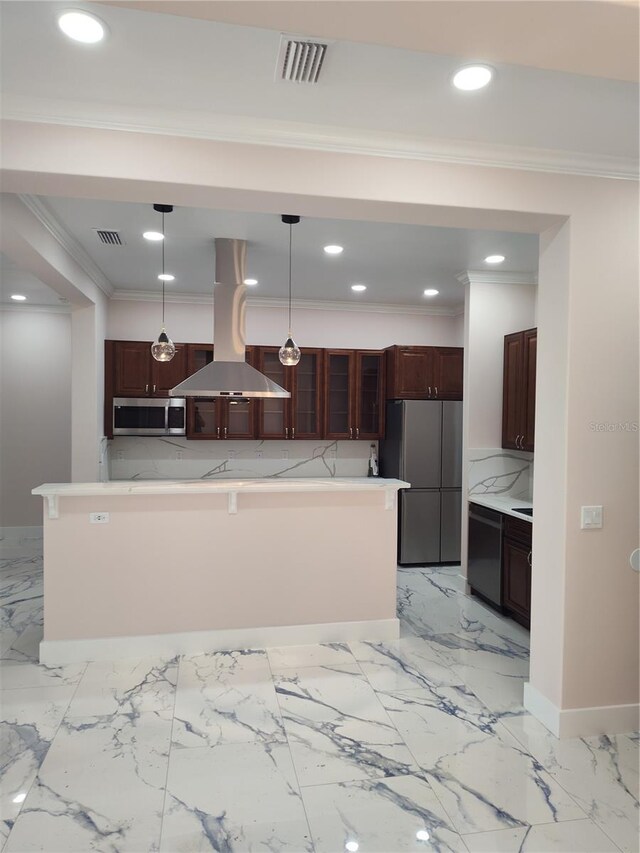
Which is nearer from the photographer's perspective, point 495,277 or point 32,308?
point 495,277

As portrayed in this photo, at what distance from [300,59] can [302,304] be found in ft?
14.0

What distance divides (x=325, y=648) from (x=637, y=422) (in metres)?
2.31

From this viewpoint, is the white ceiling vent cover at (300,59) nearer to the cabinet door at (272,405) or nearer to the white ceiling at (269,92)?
the white ceiling at (269,92)

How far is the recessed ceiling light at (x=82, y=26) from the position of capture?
171 centimetres

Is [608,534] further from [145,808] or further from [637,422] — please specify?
[145,808]

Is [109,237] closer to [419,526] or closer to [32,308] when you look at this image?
[32,308]

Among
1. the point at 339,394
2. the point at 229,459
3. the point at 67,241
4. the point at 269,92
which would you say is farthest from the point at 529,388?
the point at 67,241

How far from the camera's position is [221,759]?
2.45 meters

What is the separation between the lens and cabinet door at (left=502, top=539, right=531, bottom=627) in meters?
3.89

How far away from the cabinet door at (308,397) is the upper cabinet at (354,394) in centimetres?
9

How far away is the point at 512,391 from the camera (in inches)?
185

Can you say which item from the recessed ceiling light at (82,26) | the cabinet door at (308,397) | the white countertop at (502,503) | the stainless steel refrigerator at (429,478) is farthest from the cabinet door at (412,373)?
the recessed ceiling light at (82,26)

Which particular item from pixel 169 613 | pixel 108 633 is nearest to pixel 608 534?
pixel 169 613

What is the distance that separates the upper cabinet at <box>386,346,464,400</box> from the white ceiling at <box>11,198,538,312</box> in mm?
590
